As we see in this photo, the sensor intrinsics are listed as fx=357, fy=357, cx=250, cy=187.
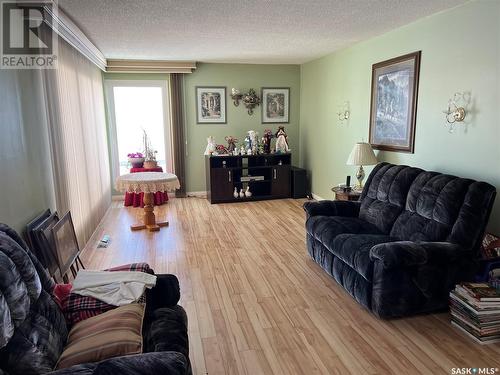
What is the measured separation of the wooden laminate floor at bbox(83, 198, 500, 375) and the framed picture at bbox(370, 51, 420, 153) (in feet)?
5.04

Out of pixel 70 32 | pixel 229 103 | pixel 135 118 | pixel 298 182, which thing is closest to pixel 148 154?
pixel 135 118

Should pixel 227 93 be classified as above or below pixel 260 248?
above

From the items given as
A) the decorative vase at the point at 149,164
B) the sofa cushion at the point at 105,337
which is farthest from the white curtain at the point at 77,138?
the sofa cushion at the point at 105,337

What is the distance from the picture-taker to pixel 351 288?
280cm

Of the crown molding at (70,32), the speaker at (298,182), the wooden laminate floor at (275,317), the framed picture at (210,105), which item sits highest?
the crown molding at (70,32)

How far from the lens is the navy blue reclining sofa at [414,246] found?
97.0 inches

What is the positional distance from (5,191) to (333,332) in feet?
7.38

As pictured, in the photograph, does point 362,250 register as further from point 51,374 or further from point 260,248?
point 51,374

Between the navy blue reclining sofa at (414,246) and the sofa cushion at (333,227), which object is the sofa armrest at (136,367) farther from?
the sofa cushion at (333,227)

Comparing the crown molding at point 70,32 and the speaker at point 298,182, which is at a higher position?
the crown molding at point 70,32

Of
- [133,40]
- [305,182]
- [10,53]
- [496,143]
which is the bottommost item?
[305,182]

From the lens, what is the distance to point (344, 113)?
5.13 metres

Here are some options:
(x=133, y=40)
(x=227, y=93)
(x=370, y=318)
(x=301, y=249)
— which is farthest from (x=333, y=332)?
(x=227, y=93)

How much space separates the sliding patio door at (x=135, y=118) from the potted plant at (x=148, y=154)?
0.31 ft
